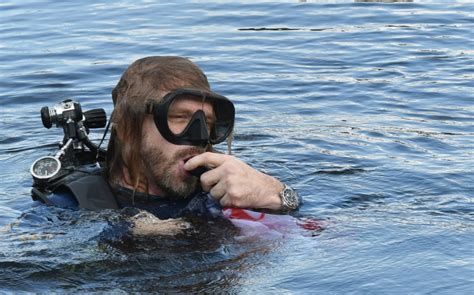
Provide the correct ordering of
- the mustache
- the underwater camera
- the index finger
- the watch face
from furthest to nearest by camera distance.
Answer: the watch face, the underwater camera, the mustache, the index finger

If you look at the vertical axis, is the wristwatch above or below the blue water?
above

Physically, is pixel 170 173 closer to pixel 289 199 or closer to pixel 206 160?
pixel 206 160

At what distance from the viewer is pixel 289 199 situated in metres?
5.82

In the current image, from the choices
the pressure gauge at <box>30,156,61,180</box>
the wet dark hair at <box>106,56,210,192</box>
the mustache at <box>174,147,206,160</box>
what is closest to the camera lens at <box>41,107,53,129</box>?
the pressure gauge at <box>30,156,61,180</box>

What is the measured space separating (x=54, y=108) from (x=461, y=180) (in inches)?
106

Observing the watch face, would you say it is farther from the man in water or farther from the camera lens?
the camera lens

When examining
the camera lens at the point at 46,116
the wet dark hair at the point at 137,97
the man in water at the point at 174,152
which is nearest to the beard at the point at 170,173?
the man in water at the point at 174,152

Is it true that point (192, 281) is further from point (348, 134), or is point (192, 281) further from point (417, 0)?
point (417, 0)

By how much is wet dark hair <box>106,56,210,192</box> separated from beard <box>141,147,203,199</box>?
0.12 m

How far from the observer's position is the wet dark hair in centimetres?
564

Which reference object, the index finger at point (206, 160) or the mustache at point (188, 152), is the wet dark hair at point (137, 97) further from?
the index finger at point (206, 160)

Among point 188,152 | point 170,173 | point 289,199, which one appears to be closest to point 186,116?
point 188,152

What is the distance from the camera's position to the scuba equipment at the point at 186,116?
Result: 17.9ft

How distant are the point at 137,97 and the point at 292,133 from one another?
287 centimetres
